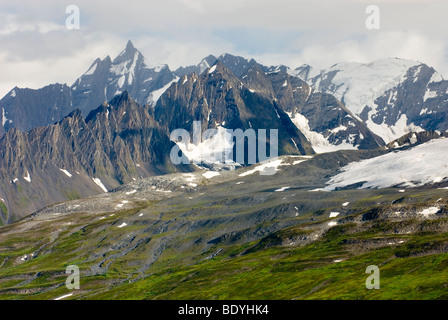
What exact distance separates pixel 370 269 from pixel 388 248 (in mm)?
24803

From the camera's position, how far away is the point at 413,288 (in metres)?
143

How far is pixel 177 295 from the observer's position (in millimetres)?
188625
